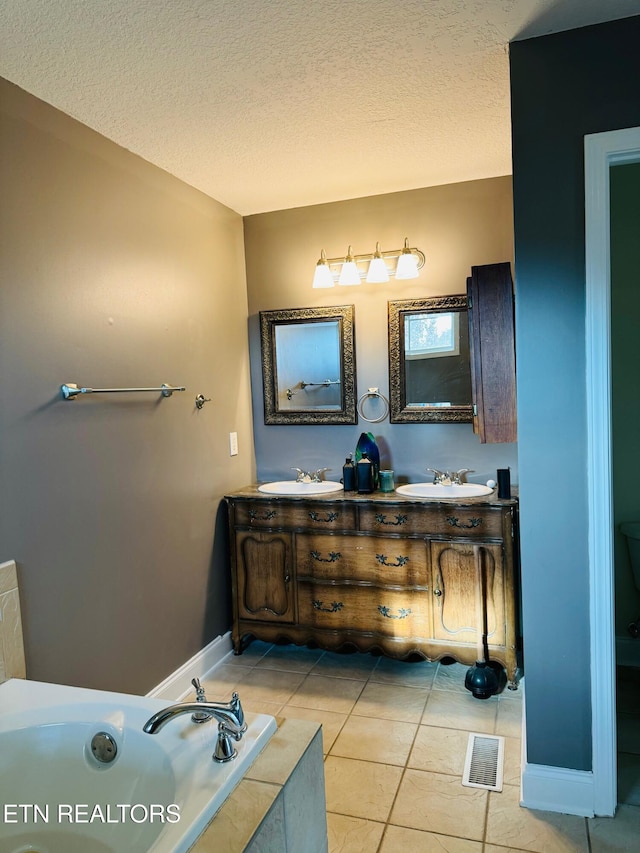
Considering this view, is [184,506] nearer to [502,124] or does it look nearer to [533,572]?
[533,572]

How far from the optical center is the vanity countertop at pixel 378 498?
2.71 metres

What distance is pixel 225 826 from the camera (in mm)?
1255

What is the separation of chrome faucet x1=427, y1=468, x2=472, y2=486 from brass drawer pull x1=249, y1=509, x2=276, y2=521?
87cm

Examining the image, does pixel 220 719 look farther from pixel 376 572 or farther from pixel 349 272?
pixel 349 272

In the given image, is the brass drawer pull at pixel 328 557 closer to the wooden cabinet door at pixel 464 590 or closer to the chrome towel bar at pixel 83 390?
the wooden cabinet door at pixel 464 590

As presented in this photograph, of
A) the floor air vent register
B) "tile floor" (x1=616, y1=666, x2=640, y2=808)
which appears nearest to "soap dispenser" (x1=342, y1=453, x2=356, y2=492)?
the floor air vent register

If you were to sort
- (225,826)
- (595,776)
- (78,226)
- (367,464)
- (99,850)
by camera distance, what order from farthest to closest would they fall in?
(367,464) → (78,226) → (595,776) → (99,850) → (225,826)

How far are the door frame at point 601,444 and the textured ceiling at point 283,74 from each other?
15.8 inches

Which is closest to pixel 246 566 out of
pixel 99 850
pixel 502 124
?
pixel 99 850

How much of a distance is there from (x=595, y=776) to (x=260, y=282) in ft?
9.19

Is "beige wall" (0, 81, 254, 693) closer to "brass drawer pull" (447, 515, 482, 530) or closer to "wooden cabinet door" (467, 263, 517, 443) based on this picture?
"brass drawer pull" (447, 515, 482, 530)

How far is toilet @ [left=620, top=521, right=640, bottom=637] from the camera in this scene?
2.82 meters

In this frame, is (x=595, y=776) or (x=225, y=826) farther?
(x=595, y=776)

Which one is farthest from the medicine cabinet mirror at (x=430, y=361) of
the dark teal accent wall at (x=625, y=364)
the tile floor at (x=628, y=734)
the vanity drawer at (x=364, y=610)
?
the tile floor at (x=628, y=734)
